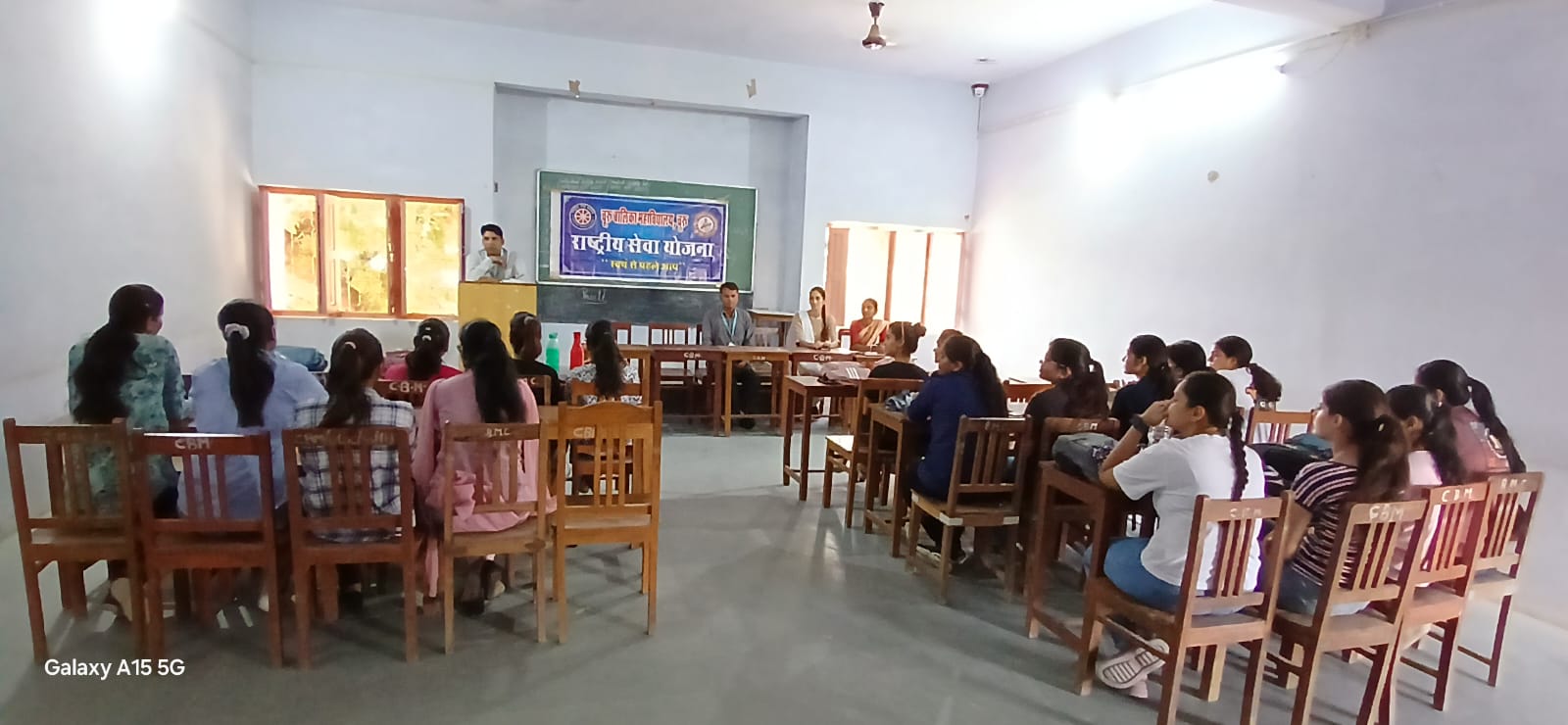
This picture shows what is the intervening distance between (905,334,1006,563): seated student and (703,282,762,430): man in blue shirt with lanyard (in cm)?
319

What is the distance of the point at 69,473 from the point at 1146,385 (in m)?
3.75

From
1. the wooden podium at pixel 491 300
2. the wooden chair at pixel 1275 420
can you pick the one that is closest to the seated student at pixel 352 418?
the wooden chair at pixel 1275 420

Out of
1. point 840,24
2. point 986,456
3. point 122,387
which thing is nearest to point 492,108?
point 840,24

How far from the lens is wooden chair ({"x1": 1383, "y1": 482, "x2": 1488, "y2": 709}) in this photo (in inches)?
92.8

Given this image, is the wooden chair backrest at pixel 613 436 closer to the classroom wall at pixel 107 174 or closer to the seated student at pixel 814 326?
the classroom wall at pixel 107 174

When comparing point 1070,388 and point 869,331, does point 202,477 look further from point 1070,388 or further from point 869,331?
point 869,331

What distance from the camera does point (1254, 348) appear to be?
4.96 meters

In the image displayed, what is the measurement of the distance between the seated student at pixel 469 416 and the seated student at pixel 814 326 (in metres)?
4.32

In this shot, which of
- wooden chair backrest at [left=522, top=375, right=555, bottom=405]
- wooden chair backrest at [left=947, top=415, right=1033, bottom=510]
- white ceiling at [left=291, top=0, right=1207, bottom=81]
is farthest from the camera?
white ceiling at [left=291, top=0, right=1207, bottom=81]

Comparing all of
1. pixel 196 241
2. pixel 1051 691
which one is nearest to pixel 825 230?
pixel 196 241

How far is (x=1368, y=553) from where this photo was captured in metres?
2.30

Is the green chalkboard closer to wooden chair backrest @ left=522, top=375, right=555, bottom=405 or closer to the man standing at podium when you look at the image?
the man standing at podium

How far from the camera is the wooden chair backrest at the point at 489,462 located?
8.22 ft

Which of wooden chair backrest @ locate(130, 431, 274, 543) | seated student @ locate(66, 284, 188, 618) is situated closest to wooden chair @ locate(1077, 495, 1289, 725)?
wooden chair backrest @ locate(130, 431, 274, 543)
